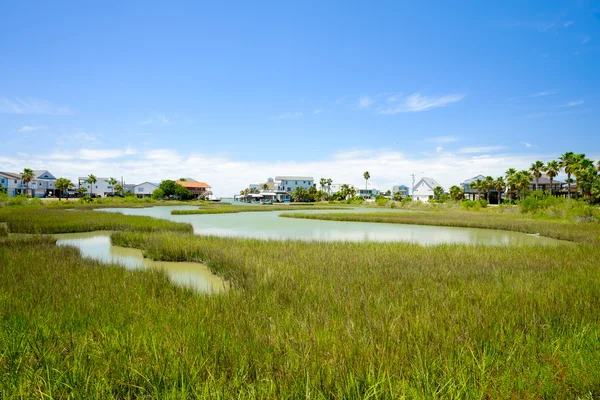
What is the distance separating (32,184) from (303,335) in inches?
4127

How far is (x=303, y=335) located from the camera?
3.92m

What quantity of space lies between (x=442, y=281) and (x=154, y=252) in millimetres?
A: 9910

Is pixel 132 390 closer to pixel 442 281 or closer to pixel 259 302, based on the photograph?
pixel 259 302

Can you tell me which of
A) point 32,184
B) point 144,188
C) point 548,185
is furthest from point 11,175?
point 548,185

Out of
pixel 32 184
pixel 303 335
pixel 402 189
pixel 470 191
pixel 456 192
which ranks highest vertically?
pixel 32 184

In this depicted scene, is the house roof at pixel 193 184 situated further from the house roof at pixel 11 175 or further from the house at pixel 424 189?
the house at pixel 424 189

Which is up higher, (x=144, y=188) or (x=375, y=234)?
(x=144, y=188)

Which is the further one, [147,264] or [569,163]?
[569,163]

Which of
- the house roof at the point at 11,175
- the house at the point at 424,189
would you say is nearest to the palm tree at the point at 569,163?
the house at the point at 424,189

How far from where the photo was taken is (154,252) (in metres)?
12.4

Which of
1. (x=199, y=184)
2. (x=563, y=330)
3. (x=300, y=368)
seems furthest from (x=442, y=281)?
(x=199, y=184)

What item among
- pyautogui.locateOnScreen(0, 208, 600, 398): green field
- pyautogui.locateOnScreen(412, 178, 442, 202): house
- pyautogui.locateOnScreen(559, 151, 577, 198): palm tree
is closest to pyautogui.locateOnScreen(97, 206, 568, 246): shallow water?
pyautogui.locateOnScreen(0, 208, 600, 398): green field

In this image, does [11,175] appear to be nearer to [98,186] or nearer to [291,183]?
[98,186]

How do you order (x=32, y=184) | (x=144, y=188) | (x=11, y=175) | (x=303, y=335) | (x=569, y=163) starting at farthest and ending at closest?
(x=144, y=188) → (x=32, y=184) → (x=11, y=175) → (x=569, y=163) → (x=303, y=335)
